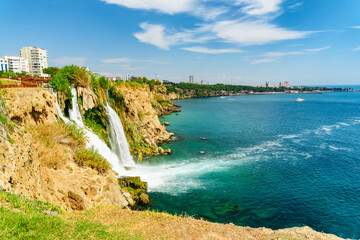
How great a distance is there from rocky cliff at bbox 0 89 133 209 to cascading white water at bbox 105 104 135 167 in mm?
11544

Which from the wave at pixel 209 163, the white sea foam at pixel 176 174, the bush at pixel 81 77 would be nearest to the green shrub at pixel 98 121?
the bush at pixel 81 77

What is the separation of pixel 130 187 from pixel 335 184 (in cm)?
2552

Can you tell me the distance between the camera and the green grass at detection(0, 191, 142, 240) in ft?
26.9

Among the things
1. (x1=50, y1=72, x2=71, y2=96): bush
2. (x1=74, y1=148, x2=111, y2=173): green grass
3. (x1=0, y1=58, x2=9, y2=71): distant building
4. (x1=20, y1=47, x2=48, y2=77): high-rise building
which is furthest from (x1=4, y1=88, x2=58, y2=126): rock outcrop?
(x1=20, y1=47, x2=48, y2=77): high-rise building

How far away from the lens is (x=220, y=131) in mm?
57844

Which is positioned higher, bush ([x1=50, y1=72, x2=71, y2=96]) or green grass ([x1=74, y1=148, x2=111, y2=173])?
bush ([x1=50, y1=72, x2=71, y2=96])

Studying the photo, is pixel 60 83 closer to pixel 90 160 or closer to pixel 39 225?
pixel 90 160

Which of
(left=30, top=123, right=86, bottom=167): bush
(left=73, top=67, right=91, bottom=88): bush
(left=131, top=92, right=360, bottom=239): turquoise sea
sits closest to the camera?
(left=30, top=123, right=86, bottom=167): bush

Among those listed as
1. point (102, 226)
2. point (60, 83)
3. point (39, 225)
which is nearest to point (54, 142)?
point (102, 226)

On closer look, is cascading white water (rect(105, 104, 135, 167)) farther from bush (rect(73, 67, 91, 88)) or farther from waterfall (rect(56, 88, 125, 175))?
bush (rect(73, 67, 91, 88))

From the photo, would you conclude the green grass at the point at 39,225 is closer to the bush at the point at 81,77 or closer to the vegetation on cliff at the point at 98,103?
the vegetation on cliff at the point at 98,103

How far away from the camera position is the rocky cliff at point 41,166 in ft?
39.9

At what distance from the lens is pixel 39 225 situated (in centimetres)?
916

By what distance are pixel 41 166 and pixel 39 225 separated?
692 cm
